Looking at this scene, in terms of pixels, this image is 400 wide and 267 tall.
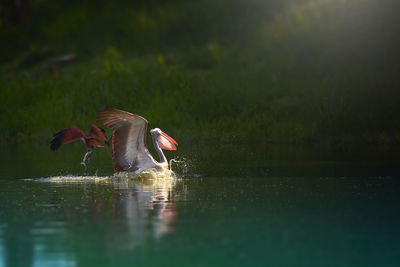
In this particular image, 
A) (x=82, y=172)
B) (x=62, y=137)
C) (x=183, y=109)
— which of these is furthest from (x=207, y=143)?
(x=62, y=137)

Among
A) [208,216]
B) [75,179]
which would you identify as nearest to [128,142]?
[75,179]

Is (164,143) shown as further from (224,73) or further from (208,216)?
(224,73)

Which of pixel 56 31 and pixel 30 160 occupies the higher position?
pixel 56 31

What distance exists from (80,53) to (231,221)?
75.1ft

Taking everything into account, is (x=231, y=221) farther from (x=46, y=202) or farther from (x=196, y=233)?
(x=46, y=202)

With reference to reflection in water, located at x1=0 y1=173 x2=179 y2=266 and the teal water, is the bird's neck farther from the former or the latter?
reflection in water, located at x1=0 y1=173 x2=179 y2=266

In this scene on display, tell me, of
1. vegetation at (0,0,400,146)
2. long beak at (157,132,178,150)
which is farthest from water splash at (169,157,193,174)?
vegetation at (0,0,400,146)

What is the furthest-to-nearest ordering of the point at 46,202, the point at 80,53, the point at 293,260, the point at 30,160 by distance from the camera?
the point at 80,53 → the point at 30,160 → the point at 46,202 → the point at 293,260

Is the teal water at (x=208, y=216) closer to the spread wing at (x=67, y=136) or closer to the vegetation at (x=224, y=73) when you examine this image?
the spread wing at (x=67, y=136)

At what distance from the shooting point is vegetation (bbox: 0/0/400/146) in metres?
23.4

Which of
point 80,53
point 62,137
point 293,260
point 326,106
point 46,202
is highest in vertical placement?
point 80,53

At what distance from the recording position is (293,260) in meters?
6.81

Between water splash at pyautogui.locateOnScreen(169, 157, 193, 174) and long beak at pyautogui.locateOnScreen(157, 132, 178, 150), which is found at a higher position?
long beak at pyautogui.locateOnScreen(157, 132, 178, 150)

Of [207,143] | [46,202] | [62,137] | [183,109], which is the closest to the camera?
[46,202]
